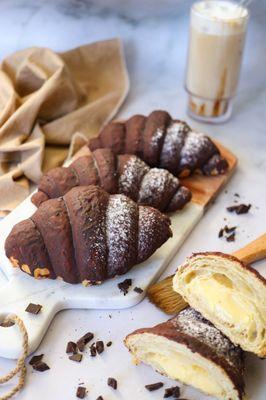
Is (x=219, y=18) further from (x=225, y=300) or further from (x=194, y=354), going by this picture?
(x=194, y=354)

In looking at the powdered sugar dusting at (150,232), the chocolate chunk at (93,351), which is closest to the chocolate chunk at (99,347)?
the chocolate chunk at (93,351)

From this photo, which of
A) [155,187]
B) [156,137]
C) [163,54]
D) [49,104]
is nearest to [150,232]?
[155,187]

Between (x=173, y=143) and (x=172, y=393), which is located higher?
(x=173, y=143)

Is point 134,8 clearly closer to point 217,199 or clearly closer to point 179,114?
point 179,114

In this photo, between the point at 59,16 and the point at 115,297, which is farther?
the point at 59,16

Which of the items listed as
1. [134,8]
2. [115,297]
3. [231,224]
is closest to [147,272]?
[115,297]

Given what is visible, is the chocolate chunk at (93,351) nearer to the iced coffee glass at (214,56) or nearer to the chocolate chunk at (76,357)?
the chocolate chunk at (76,357)

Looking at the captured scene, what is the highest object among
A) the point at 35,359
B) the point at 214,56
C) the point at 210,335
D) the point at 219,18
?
the point at 219,18
